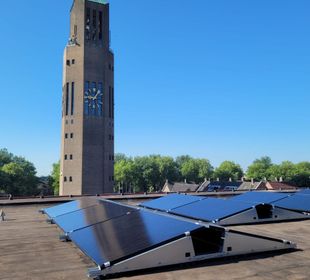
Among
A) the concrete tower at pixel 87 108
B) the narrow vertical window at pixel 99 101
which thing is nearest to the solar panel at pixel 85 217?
the concrete tower at pixel 87 108

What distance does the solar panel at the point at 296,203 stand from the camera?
17.7 m

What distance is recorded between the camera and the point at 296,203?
1855cm

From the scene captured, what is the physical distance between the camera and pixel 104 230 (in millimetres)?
10266

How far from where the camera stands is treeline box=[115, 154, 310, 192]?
466ft

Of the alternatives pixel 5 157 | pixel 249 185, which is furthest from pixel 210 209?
pixel 5 157

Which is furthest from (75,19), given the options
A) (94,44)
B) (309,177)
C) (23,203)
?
(309,177)

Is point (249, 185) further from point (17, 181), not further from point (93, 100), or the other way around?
point (17, 181)

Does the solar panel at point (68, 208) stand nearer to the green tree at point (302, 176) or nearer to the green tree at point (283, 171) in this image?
the green tree at point (302, 176)

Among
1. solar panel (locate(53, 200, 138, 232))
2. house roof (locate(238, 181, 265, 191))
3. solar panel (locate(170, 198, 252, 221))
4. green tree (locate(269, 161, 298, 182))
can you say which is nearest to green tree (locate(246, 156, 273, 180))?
green tree (locate(269, 161, 298, 182))

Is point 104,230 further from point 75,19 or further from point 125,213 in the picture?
point 75,19

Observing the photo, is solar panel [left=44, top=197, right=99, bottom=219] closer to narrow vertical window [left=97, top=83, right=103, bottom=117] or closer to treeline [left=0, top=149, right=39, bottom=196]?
narrow vertical window [left=97, top=83, right=103, bottom=117]

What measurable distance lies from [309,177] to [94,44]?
107m

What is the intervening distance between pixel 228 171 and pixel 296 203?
155m

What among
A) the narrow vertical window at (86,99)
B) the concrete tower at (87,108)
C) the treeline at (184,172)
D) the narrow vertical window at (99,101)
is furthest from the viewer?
the treeline at (184,172)
